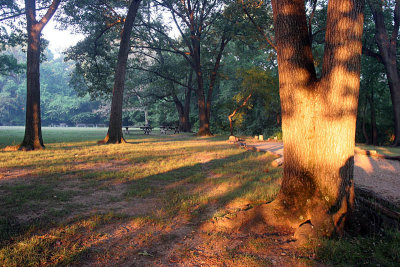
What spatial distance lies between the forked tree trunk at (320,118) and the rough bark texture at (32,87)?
9.83 metres

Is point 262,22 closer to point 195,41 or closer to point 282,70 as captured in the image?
point 195,41

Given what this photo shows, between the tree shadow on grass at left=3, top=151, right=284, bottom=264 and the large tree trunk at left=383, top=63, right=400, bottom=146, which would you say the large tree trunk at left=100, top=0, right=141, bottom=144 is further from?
the large tree trunk at left=383, top=63, right=400, bottom=146

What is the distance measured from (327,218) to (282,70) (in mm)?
1738

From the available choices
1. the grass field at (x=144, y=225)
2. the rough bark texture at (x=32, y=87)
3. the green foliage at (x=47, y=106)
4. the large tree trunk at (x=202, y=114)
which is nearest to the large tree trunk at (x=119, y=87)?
the rough bark texture at (x=32, y=87)

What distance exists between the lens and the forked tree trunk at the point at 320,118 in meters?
2.86

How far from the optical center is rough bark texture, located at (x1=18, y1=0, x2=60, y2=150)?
9.91m

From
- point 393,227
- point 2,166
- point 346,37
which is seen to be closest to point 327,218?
point 393,227

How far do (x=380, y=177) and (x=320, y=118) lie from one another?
339cm

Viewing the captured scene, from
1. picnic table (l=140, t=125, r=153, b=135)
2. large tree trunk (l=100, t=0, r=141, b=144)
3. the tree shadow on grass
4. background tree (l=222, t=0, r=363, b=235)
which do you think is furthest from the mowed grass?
picnic table (l=140, t=125, r=153, b=135)

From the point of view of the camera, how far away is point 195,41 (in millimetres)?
19688

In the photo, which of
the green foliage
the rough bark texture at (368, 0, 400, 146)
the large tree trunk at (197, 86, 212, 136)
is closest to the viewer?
the rough bark texture at (368, 0, 400, 146)

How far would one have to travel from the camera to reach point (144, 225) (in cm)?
313

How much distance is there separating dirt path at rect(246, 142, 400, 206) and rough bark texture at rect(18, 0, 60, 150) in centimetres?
1050

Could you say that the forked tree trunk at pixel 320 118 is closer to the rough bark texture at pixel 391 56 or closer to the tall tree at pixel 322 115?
the tall tree at pixel 322 115
